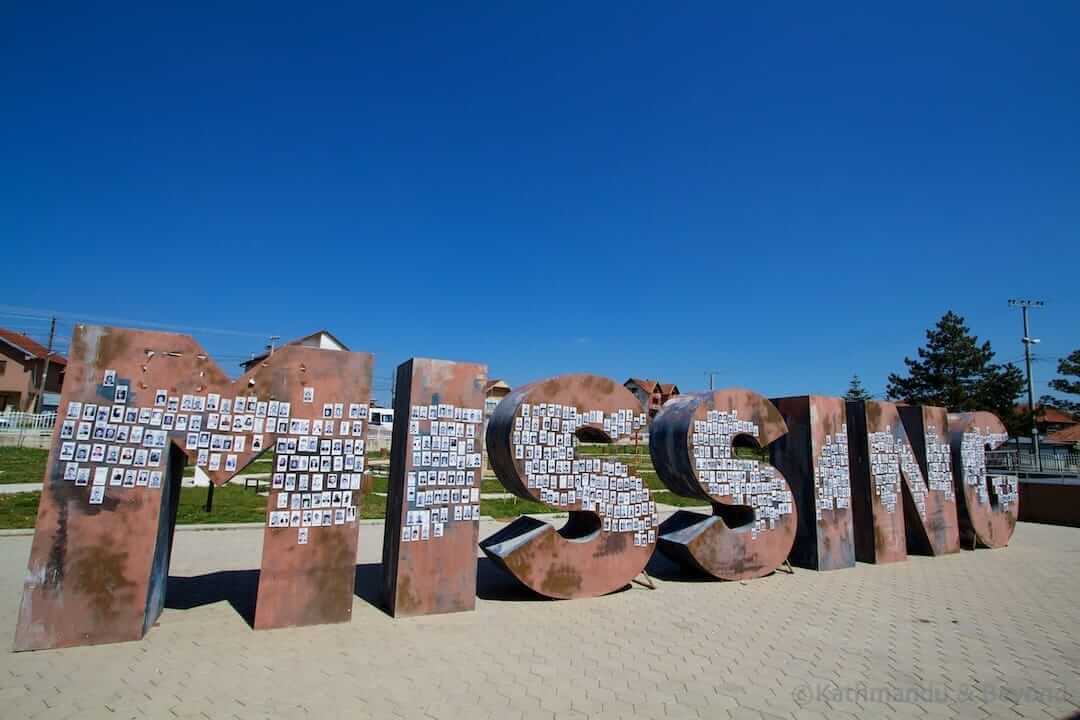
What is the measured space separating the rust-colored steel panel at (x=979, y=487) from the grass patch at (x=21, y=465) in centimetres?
2287

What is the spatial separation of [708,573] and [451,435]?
4790 mm

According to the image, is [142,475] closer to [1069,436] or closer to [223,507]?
[223,507]

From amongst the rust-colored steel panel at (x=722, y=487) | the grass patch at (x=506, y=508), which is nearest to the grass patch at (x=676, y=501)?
the grass patch at (x=506, y=508)

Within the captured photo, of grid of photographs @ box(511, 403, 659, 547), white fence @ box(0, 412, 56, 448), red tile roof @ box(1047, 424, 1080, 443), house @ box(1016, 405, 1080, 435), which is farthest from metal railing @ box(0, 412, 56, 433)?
red tile roof @ box(1047, 424, 1080, 443)

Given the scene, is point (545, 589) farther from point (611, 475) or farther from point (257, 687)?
point (257, 687)

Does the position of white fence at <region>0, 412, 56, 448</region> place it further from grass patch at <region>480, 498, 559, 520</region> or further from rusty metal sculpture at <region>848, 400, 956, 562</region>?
rusty metal sculpture at <region>848, 400, 956, 562</region>

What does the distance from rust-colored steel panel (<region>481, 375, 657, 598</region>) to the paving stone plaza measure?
0.43 meters

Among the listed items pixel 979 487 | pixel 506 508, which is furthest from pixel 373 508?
pixel 979 487

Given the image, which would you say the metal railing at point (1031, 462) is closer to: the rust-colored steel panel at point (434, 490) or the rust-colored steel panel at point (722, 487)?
the rust-colored steel panel at point (722, 487)

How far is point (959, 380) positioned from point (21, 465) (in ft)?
178

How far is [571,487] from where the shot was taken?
26.2 ft

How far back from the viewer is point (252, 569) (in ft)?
30.1

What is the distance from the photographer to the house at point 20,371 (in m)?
43.0

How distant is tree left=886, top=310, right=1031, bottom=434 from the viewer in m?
38.7
